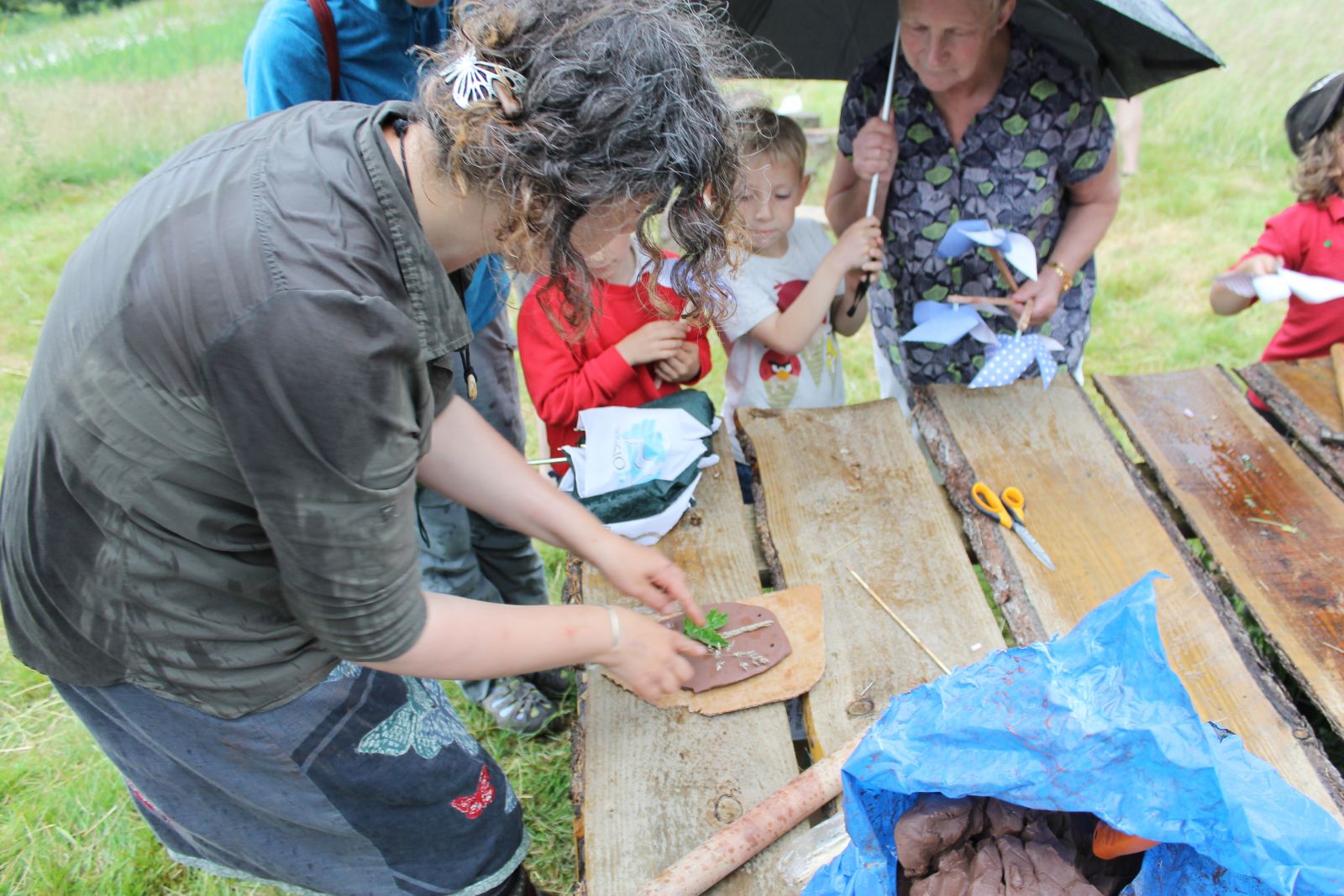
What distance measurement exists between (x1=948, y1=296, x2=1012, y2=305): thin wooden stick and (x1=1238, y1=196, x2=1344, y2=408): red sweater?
928 millimetres

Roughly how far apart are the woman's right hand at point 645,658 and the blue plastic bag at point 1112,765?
1.36 feet

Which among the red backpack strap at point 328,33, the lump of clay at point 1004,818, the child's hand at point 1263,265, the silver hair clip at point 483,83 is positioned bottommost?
the child's hand at point 1263,265

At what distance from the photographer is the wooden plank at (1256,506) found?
5.97 ft

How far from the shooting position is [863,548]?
2033mm

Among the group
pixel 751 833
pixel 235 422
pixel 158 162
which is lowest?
pixel 158 162

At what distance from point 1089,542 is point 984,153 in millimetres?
1134

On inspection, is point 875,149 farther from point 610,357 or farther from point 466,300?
point 466,300

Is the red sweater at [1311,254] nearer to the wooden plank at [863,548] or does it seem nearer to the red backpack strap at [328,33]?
the wooden plank at [863,548]

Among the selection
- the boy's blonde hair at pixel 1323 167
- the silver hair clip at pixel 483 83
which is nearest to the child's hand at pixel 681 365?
the silver hair clip at pixel 483 83

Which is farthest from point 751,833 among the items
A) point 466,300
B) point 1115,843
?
point 466,300

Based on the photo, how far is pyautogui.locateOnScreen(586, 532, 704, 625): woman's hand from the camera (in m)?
1.68

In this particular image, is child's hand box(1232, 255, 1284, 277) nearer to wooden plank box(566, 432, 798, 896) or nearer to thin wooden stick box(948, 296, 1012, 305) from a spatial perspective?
thin wooden stick box(948, 296, 1012, 305)

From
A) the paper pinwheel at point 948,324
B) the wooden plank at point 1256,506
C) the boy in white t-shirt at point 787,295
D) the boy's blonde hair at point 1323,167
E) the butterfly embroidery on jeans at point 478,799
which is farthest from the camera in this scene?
the boy's blonde hair at point 1323,167

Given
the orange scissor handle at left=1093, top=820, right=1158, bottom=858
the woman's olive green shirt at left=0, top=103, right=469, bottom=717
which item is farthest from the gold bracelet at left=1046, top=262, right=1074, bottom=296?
the woman's olive green shirt at left=0, top=103, right=469, bottom=717
